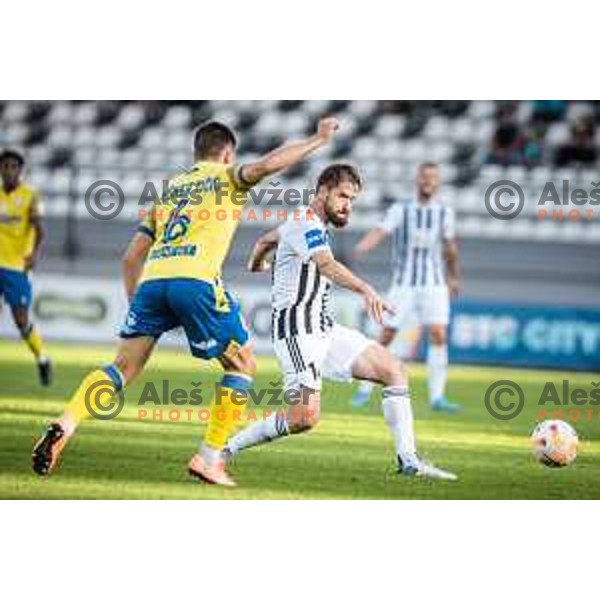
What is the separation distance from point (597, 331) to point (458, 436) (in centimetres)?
147

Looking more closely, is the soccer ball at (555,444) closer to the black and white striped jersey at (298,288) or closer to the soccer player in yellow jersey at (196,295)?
the black and white striped jersey at (298,288)

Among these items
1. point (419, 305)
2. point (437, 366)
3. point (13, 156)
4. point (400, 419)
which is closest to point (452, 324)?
point (419, 305)

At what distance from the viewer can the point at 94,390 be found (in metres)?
6.47

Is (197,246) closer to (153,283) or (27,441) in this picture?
(153,283)

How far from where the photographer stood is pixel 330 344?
21.6 ft

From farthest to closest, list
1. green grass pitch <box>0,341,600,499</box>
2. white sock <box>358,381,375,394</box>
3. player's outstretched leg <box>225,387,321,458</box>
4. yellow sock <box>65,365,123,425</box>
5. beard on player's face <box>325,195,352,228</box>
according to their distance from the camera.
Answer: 1. white sock <box>358,381,375,394</box>
2. beard on player's face <box>325,195,352,228</box>
3. green grass pitch <box>0,341,600,499</box>
4. player's outstretched leg <box>225,387,321,458</box>
5. yellow sock <box>65,365,123,425</box>

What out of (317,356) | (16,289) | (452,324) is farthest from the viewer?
(452,324)

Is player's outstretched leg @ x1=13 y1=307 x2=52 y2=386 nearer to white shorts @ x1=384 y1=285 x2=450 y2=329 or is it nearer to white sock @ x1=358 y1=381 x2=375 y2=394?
white sock @ x1=358 y1=381 x2=375 y2=394

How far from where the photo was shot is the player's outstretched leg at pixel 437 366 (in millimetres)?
8512

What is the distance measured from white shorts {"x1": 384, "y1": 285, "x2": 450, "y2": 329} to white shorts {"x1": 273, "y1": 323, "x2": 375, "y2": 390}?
210 cm

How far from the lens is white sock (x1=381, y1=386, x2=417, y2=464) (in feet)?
22.0

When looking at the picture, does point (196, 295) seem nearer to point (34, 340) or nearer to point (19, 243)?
point (34, 340)

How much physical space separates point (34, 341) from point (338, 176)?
250cm

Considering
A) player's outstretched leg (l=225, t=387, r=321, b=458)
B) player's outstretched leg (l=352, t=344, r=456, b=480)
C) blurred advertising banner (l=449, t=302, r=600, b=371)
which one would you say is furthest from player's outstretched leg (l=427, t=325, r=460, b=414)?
player's outstretched leg (l=225, t=387, r=321, b=458)
